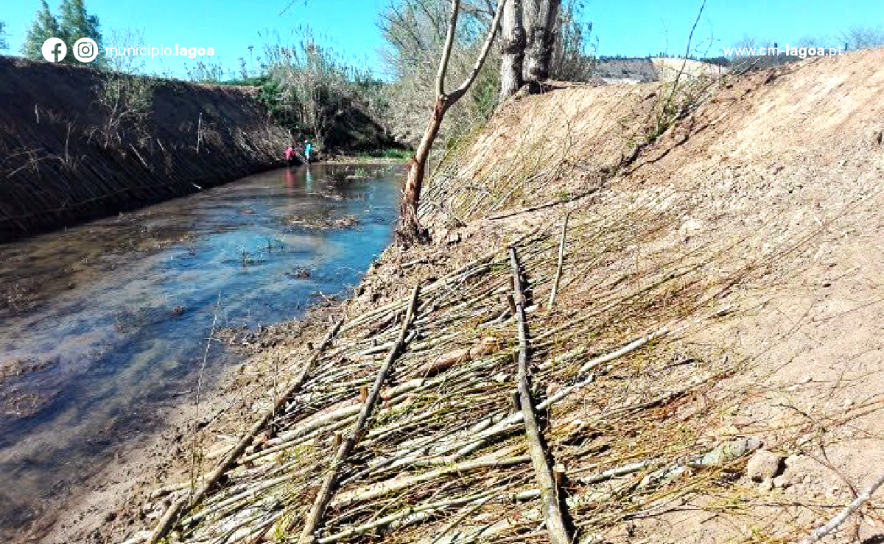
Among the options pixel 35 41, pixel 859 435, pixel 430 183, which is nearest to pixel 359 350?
pixel 859 435

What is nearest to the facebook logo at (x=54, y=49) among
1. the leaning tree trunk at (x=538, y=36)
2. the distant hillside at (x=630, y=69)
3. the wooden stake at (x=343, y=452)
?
the distant hillside at (x=630, y=69)

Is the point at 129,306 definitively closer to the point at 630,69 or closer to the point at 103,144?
the point at 103,144

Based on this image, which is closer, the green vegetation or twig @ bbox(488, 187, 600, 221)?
twig @ bbox(488, 187, 600, 221)

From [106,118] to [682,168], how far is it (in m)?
18.6

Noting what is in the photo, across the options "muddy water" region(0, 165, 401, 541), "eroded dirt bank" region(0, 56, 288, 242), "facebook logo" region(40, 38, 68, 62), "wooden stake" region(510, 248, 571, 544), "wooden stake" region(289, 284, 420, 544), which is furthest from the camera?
"facebook logo" region(40, 38, 68, 62)

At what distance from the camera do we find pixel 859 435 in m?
2.45

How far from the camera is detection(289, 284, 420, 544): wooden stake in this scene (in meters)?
2.98

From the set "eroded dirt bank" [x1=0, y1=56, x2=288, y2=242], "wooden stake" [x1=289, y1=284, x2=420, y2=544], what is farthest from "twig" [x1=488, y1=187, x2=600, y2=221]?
"eroded dirt bank" [x1=0, y1=56, x2=288, y2=242]

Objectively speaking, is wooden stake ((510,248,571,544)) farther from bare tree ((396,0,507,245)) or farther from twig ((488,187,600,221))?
bare tree ((396,0,507,245))

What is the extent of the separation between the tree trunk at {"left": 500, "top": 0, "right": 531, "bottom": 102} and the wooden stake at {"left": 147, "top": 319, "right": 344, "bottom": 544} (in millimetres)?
7829

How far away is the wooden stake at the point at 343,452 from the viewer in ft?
9.76

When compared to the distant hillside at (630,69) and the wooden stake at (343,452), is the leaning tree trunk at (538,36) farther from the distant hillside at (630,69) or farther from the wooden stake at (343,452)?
the wooden stake at (343,452)

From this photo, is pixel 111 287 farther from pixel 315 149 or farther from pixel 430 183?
pixel 315 149

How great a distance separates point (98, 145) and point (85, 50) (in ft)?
62.2
